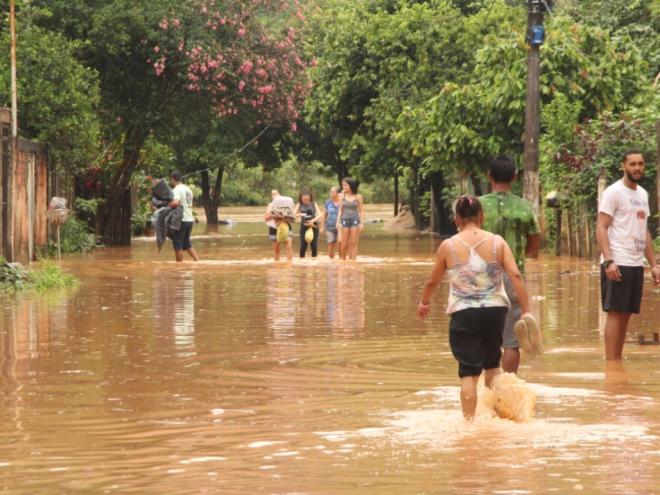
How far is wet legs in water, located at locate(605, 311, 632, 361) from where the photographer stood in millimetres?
12023

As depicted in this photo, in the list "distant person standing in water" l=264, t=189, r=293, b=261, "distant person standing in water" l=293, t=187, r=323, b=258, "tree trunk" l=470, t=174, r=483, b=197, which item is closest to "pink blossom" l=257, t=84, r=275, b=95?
"distant person standing in water" l=293, t=187, r=323, b=258

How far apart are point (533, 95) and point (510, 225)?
570 inches

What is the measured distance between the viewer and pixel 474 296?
934 cm

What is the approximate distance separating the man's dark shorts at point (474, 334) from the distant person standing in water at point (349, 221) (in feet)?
68.8

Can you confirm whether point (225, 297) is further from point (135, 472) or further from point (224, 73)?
point (224, 73)

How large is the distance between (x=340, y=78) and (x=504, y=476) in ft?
139

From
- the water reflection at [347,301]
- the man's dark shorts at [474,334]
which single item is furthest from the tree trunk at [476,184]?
the man's dark shorts at [474,334]

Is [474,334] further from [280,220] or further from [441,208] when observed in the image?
[441,208]

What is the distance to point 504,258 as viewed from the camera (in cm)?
948

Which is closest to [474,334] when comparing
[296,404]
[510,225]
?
[296,404]

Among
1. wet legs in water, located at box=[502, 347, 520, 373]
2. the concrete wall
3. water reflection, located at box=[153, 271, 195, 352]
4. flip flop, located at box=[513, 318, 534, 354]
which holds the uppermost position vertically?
the concrete wall

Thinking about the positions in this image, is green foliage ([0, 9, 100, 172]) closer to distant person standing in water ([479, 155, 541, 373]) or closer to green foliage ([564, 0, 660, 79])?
green foliage ([564, 0, 660, 79])

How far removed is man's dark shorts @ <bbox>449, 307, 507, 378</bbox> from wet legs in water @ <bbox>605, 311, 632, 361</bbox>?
286cm

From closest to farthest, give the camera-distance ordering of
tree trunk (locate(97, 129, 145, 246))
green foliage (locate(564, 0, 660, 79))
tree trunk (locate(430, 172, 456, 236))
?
green foliage (locate(564, 0, 660, 79)), tree trunk (locate(97, 129, 145, 246)), tree trunk (locate(430, 172, 456, 236))
